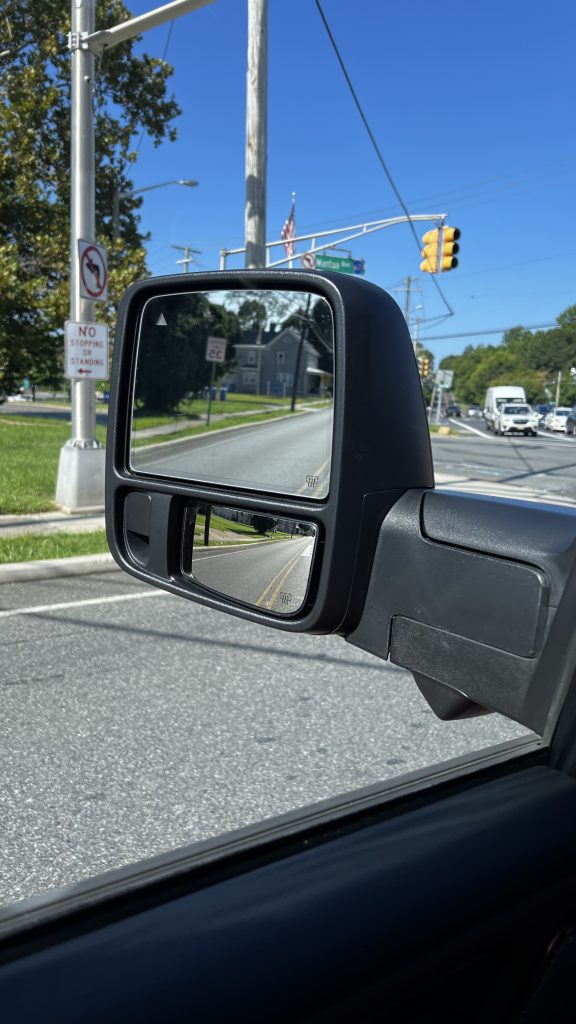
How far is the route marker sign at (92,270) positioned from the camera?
29.6 ft

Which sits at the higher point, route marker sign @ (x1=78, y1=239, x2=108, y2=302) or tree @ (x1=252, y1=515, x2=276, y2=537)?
route marker sign @ (x1=78, y1=239, x2=108, y2=302)

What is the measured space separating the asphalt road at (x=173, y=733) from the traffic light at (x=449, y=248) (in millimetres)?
12123

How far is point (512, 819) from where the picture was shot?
41.0 inches

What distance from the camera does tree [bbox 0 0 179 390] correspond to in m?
17.2

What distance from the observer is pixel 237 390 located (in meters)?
1.19

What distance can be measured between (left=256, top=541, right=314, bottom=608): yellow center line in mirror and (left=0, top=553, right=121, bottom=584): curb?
5669mm

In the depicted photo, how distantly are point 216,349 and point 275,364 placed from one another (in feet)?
0.29

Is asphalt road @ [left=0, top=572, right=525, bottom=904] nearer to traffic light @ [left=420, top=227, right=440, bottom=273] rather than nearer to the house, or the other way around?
the house

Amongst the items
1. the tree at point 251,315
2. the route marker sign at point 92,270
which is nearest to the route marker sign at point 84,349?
the route marker sign at point 92,270

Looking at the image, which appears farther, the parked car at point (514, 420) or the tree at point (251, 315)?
the parked car at point (514, 420)

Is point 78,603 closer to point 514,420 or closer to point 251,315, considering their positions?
point 514,420

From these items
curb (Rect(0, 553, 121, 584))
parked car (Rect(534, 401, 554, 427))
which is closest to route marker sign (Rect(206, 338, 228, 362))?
parked car (Rect(534, 401, 554, 427))

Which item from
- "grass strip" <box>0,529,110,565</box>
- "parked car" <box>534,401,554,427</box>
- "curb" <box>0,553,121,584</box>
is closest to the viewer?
"parked car" <box>534,401,554,427</box>

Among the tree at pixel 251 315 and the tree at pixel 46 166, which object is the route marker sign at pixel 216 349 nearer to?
the tree at pixel 251 315
